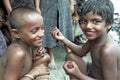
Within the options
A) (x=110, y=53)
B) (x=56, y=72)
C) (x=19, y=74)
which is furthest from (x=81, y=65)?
(x=56, y=72)

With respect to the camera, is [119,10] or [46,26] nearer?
[46,26]

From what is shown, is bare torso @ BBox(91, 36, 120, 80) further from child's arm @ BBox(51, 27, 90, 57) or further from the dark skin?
child's arm @ BBox(51, 27, 90, 57)

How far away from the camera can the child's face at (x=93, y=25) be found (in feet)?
8.60

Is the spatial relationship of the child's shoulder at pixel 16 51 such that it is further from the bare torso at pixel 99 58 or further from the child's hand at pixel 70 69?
the bare torso at pixel 99 58

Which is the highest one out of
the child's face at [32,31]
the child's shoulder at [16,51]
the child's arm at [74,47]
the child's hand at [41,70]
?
the child's face at [32,31]

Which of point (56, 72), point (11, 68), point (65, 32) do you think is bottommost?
point (56, 72)

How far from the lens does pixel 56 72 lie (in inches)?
175

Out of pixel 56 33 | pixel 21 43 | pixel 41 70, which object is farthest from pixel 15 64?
pixel 56 33

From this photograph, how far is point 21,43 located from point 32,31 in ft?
0.53

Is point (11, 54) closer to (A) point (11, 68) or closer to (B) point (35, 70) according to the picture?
(A) point (11, 68)

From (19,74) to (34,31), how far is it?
1.30 feet

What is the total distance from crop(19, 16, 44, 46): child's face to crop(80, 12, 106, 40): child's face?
16.1 inches

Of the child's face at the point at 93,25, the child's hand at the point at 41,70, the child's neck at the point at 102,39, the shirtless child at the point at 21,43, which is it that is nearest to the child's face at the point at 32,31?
the shirtless child at the point at 21,43

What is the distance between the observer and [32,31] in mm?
2566
